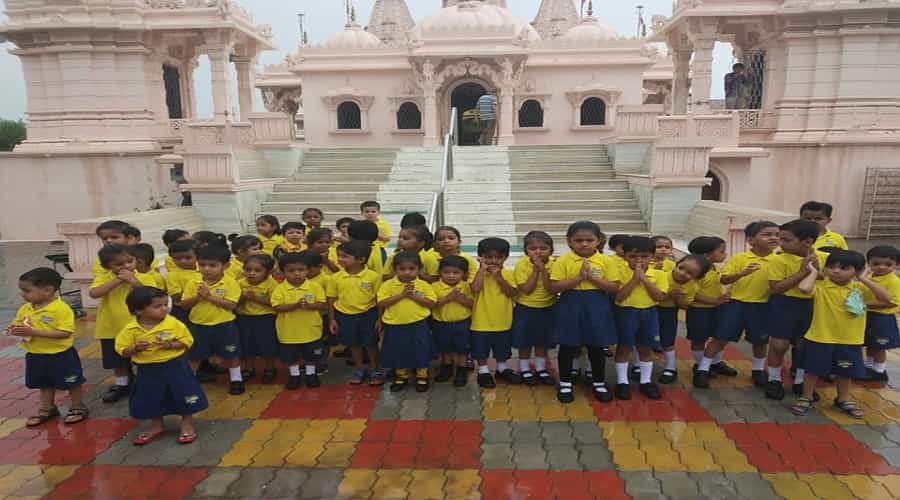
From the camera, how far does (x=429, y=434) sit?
3.74 metres

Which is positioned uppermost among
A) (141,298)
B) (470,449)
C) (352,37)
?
(352,37)

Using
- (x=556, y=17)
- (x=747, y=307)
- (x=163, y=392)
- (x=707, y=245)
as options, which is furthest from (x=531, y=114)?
(x=163, y=392)

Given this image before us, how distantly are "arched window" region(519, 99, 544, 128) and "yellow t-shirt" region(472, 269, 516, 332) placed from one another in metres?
14.7

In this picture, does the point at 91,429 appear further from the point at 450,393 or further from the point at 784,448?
the point at 784,448

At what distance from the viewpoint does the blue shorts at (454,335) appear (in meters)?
4.45

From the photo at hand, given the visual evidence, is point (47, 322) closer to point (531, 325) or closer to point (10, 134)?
point (531, 325)

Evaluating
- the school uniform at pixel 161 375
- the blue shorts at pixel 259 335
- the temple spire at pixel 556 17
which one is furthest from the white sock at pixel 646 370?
the temple spire at pixel 556 17

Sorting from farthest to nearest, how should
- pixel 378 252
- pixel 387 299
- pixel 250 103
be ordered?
pixel 250 103 → pixel 378 252 → pixel 387 299

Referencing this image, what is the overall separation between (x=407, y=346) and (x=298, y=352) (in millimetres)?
948

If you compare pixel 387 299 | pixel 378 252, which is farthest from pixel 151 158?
pixel 387 299

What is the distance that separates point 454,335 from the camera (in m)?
4.46

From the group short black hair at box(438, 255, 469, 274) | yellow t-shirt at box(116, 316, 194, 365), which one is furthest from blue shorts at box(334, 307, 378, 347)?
yellow t-shirt at box(116, 316, 194, 365)

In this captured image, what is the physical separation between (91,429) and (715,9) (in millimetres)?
16329

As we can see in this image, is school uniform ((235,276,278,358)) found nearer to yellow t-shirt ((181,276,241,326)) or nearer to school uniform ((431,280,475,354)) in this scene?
yellow t-shirt ((181,276,241,326))
